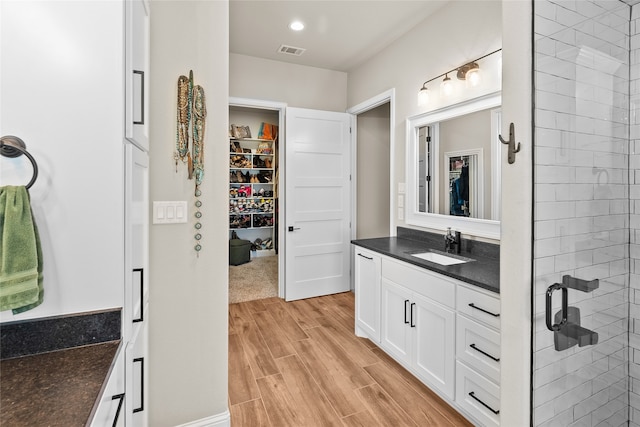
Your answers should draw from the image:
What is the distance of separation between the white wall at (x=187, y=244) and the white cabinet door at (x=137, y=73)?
0.26ft

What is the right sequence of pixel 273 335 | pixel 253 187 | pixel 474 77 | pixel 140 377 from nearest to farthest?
pixel 140 377, pixel 474 77, pixel 273 335, pixel 253 187

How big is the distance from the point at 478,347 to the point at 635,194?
3.27ft

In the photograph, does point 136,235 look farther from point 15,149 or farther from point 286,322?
point 286,322

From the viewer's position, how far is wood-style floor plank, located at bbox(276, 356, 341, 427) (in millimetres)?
1876

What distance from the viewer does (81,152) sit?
94cm

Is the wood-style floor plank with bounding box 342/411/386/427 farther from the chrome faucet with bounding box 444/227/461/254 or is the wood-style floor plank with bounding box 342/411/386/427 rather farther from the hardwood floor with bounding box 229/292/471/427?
the chrome faucet with bounding box 444/227/461/254

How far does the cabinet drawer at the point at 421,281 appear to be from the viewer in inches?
76.2

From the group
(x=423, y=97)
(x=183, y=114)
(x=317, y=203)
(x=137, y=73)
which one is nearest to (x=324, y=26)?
(x=423, y=97)

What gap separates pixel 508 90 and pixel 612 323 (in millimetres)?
1018

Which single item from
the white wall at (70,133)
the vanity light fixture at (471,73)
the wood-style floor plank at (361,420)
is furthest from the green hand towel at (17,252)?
the vanity light fixture at (471,73)

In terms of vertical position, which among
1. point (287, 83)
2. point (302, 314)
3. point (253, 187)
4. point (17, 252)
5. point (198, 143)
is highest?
point (287, 83)

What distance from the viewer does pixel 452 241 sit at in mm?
2502

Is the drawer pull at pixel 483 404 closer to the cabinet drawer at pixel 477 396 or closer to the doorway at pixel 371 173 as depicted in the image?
the cabinet drawer at pixel 477 396

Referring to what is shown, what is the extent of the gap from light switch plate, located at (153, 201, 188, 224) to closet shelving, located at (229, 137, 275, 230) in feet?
14.4
